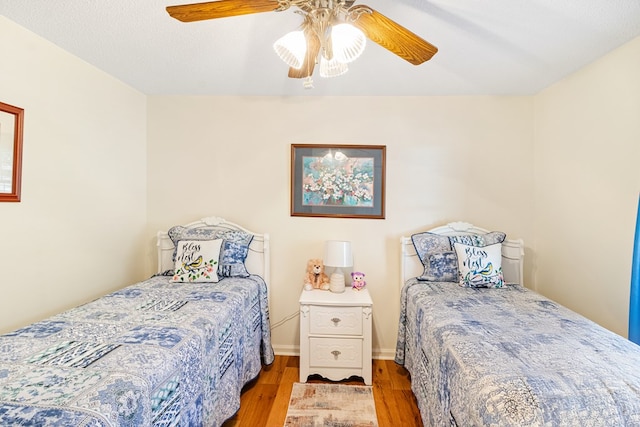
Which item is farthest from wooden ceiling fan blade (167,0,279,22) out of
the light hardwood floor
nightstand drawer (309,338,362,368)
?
the light hardwood floor

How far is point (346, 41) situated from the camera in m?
1.16

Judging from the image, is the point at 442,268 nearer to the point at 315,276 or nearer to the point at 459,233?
the point at 459,233

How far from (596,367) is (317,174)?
7.00 feet

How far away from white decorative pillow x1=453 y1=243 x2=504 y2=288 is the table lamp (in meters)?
0.87

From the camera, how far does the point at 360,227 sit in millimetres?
2691

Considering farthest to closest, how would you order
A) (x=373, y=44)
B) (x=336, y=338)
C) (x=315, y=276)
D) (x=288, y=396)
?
(x=315, y=276) → (x=336, y=338) → (x=288, y=396) → (x=373, y=44)

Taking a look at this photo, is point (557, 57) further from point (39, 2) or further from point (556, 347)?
point (39, 2)

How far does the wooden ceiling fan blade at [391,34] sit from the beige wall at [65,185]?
2001 millimetres

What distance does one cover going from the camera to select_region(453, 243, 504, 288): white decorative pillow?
7.13 feet

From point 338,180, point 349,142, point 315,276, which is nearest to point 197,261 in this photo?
point 315,276

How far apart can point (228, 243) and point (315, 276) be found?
31.4 inches

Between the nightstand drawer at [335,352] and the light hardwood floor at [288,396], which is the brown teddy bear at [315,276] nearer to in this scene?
the nightstand drawer at [335,352]

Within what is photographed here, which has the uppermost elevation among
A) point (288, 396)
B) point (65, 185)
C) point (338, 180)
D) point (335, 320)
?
point (338, 180)

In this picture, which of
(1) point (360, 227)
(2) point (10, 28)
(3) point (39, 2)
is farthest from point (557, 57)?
(2) point (10, 28)
